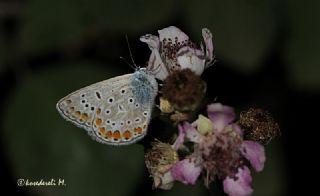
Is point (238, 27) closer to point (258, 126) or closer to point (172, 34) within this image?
point (172, 34)

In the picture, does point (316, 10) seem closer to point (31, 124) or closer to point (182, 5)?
point (182, 5)

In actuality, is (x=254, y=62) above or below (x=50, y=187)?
above

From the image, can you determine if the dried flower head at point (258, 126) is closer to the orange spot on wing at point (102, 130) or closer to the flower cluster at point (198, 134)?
the flower cluster at point (198, 134)

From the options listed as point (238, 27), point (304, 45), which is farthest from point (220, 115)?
point (304, 45)

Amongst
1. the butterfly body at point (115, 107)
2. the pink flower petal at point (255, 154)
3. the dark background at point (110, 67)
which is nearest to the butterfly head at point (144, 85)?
the butterfly body at point (115, 107)

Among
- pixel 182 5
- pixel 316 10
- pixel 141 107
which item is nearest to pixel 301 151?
pixel 316 10
